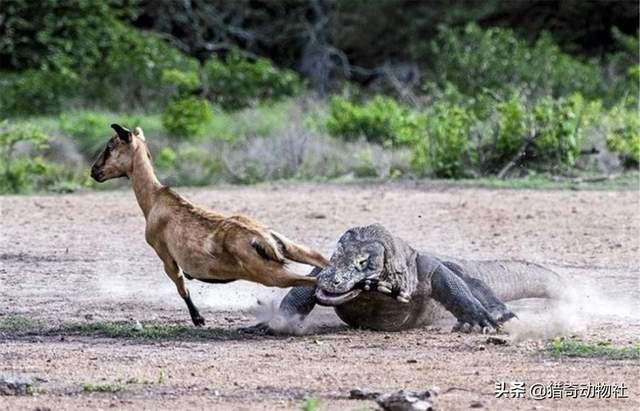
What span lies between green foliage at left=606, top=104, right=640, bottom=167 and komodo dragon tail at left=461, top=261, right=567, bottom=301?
7.82 m

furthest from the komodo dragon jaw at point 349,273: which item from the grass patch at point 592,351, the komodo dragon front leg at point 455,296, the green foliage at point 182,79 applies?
the green foliage at point 182,79

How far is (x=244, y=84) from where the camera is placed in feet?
89.5

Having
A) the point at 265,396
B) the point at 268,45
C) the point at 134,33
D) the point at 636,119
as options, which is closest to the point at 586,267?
the point at 265,396

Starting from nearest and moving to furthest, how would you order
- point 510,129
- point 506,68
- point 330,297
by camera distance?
point 330,297 → point 510,129 → point 506,68

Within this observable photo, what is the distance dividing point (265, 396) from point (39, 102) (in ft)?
63.2

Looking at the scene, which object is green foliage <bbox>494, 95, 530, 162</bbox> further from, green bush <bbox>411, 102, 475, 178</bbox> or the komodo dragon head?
the komodo dragon head

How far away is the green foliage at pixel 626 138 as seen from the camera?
719 inches

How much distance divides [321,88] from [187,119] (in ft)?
30.8

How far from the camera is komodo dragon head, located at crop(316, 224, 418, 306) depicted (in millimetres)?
8688

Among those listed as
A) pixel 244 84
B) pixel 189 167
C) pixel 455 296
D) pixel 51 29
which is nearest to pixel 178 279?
pixel 455 296

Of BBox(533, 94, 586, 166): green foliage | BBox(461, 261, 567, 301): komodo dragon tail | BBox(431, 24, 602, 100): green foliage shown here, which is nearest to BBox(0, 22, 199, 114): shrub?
BBox(431, 24, 602, 100): green foliage

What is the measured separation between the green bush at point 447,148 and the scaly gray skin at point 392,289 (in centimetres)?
808

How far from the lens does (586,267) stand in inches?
481

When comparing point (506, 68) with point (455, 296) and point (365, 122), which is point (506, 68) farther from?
point (455, 296)
